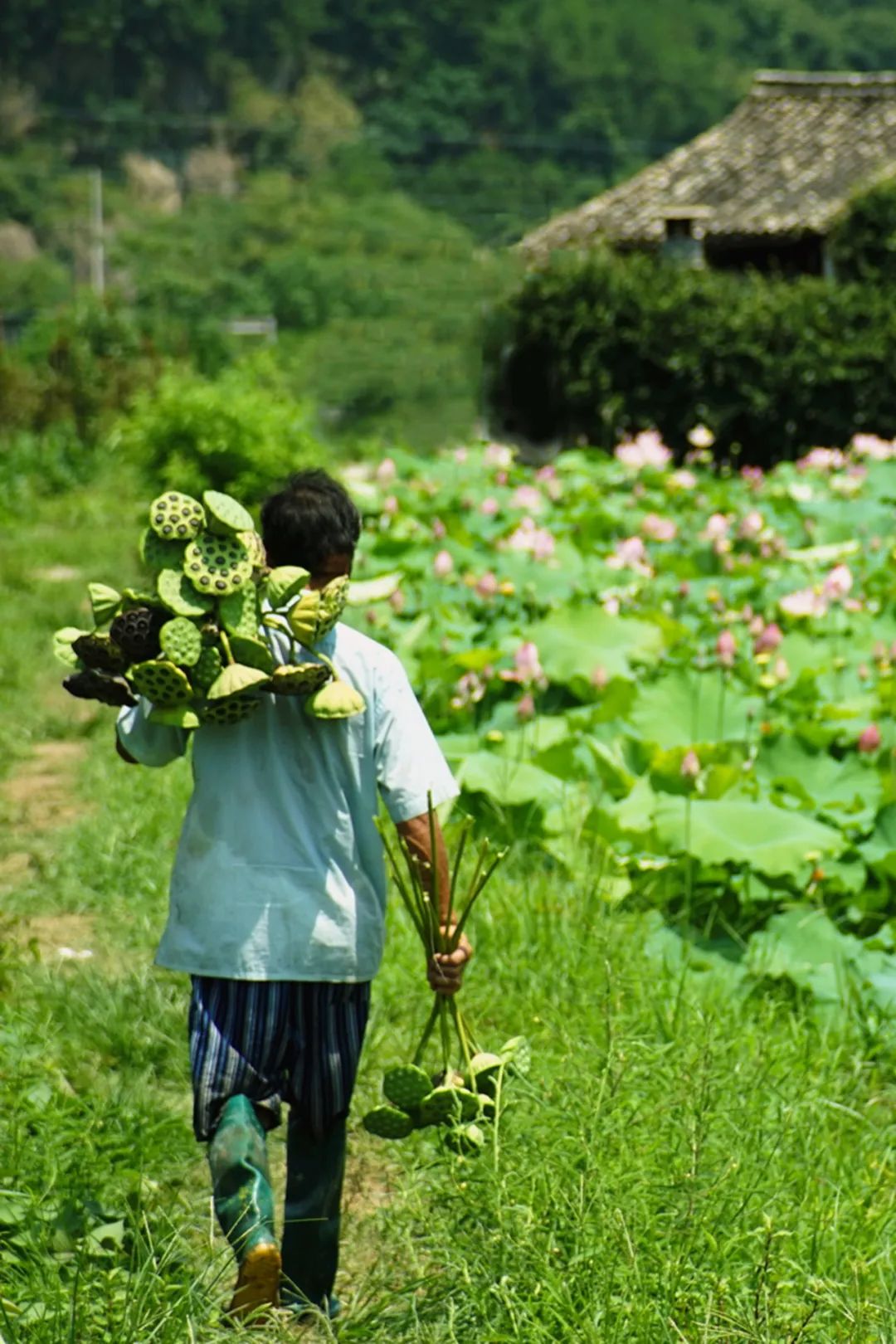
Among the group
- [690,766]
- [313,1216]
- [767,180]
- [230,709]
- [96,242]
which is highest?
[96,242]

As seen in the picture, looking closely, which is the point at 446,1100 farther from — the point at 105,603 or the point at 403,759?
the point at 105,603

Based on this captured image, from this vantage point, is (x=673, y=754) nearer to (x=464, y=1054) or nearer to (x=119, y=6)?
(x=464, y=1054)

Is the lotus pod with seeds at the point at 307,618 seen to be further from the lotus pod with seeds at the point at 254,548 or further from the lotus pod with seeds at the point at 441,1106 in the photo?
the lotus pod with seeds at the point at 441,1106

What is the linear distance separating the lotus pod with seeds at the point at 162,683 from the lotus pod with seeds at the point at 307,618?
0.61 ft

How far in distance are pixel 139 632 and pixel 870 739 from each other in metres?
2.86

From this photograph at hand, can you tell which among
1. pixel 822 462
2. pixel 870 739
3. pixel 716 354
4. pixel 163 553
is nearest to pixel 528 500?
pixel 822 462

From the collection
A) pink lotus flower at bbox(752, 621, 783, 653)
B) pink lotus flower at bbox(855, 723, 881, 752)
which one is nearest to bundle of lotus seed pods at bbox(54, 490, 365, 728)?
pink lotus flower at bbox(855, 723, 881, 752)

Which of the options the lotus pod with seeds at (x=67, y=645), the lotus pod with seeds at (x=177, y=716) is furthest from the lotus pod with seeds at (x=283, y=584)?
the lotus pod with seeds at (x=67, y=645)

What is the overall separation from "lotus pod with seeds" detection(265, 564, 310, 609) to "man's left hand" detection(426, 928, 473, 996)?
598 mm

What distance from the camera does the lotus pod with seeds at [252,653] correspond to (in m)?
2.82

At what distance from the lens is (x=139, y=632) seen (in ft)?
9.31

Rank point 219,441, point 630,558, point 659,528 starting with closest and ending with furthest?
point 630,558 < point 659,528 < point 219,441

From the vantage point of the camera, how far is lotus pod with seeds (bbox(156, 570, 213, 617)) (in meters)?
2.82

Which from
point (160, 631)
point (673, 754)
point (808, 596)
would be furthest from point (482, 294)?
point (160, 631)
